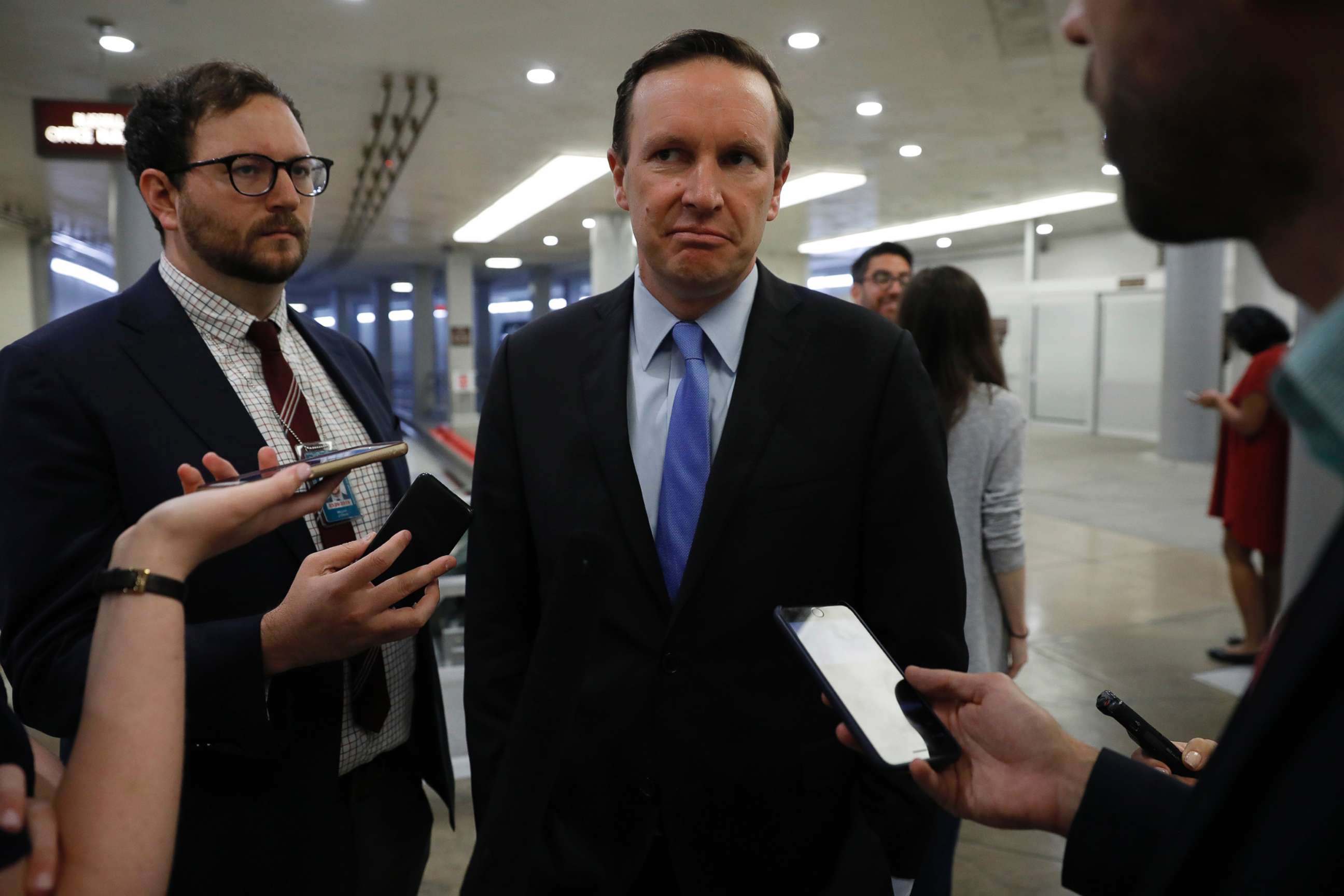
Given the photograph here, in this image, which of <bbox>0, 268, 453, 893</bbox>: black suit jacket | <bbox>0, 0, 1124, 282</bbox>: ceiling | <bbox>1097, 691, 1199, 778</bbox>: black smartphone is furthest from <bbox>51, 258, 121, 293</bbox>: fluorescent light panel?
<bbox>1097, 691, 1199, 778</bbox>: black smartphone

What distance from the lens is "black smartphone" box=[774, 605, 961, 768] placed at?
1.04m

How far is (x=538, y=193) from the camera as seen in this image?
42.7 ft

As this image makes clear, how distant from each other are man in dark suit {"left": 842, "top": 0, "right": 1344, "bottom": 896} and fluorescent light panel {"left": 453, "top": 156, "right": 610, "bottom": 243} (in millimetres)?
10317

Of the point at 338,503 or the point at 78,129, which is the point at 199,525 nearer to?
the point at 338,503

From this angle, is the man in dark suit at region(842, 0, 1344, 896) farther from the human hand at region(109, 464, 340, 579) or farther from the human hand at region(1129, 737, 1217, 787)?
the human hand at region(109, 464, 340, 579)

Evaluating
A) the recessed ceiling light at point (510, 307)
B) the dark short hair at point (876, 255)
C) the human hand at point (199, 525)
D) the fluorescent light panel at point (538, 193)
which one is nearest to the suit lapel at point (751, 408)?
the human hand at point (199, 525)

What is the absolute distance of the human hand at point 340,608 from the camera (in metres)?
1.41

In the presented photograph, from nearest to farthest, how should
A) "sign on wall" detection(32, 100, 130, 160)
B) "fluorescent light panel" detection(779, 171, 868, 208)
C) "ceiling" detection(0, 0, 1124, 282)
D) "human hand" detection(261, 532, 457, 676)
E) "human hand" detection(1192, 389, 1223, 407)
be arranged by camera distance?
"human hand" detection(261, 532, 457, 676)
"human hand" detection(1192, 389, 1223, 407)
"ceiling" detection(0, 0, 1124, 282)
"sign on wall" detection(32, 100, 130, 160)
"fluorescent light panel" detection(779, 171, 868, 208)

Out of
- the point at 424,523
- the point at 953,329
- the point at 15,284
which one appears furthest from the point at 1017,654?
the point at 15,284

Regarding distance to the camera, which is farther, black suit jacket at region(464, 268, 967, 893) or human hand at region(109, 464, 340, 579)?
black suit jacket at region(464, 268, 967, 893)

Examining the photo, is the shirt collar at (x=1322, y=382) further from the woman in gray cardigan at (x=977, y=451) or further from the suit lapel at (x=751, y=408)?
the woman in gray cardigan at (x=977, y=451)

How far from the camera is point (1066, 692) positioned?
4.62 m

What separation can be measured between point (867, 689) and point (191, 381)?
134cm

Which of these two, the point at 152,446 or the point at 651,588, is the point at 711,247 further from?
the point at 152,446
